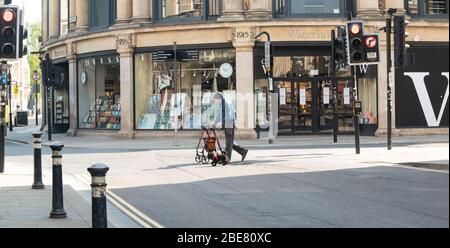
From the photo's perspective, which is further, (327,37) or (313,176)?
(327,37)

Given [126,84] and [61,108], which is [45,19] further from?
[126,84]

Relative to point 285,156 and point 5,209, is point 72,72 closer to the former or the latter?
point 285,156

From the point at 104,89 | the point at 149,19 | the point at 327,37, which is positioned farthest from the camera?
the point at 104,89

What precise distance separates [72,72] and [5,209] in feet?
92.1

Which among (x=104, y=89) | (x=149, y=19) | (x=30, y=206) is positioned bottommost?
(x=30, y=206)

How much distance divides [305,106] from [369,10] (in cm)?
517

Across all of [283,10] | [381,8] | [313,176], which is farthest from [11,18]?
[381,8]

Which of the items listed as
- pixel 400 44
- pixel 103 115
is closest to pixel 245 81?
pixel 103 115

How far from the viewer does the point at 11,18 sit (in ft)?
49.3

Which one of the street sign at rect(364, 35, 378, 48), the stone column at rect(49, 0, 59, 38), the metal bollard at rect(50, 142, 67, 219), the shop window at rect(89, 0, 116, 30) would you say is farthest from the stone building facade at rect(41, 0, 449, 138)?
the metal bollard at rect(50, 142, 67, 219)

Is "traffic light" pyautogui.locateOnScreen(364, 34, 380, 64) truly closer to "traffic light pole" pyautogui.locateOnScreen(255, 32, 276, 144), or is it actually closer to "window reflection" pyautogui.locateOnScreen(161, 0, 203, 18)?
"traffic light pole" pyautogui.locateOnScreen(255, 32, 276, 144)

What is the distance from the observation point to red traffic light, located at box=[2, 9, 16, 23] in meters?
A: 15.0

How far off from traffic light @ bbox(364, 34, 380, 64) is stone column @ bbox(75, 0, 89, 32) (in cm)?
2027

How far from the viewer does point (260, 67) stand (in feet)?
103
